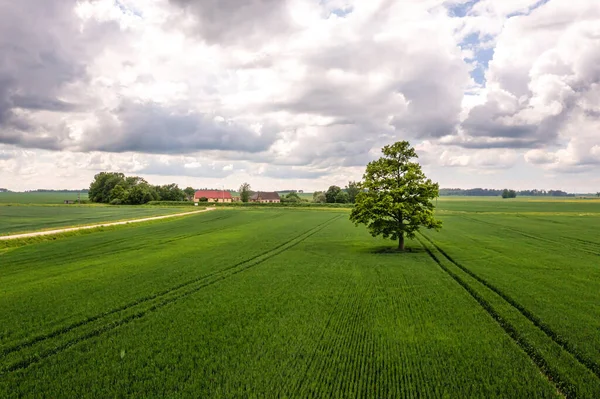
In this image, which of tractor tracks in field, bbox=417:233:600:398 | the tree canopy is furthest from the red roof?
tractor tracks in field, bbox=417:233:600:398

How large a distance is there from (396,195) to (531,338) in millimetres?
23495

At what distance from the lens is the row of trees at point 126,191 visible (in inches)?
6004

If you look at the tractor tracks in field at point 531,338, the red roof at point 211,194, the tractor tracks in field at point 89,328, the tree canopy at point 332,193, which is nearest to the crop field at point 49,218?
the tractor tracks in field at point 89,328

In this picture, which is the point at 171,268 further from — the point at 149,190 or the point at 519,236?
the point at 149,190

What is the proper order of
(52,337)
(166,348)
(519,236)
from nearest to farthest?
(166,348) < (52,337) < (519,236)

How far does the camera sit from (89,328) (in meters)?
15.2

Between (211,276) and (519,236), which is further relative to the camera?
(519,236)

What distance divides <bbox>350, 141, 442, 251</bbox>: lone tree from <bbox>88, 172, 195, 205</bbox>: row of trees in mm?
136768

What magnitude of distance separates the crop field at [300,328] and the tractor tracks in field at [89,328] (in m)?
0.08

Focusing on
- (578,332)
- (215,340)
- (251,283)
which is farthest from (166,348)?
(578,332)

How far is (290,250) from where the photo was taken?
38625 millimetres

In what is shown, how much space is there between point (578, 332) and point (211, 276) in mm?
20521

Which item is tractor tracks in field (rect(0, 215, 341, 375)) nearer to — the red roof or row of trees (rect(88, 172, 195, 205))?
row of trees (rect(88, 172, 195, 205))

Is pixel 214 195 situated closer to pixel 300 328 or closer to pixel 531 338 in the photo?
pixel 300 328
